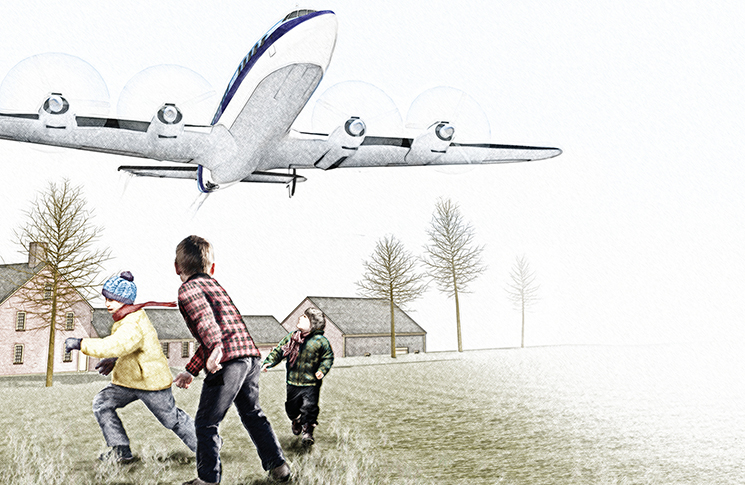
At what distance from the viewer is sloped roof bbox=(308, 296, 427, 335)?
34.7 m

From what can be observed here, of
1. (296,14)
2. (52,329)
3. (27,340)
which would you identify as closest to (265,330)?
(27,340)

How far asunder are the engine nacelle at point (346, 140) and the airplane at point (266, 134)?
0.02m

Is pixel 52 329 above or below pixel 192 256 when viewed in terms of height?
below

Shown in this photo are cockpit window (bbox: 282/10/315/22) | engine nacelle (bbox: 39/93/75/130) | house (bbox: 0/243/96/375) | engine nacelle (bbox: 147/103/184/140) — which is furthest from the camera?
house (bbox: 0/243/96/375)

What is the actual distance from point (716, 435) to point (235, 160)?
8.00 metres

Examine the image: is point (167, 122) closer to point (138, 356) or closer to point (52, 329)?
point (138, 356)

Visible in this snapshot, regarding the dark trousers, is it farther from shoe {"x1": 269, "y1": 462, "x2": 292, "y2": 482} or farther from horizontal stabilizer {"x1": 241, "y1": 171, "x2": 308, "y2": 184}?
horizontal stabilizer {"x1": 241, "y1": 171, "x2": 308, "y2": 184}

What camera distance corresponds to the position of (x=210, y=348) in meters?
4.15

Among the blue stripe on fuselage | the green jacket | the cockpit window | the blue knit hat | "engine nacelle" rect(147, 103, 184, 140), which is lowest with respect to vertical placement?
the green jacket

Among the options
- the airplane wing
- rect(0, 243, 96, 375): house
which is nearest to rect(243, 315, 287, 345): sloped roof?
rect(0, 243, 96, 375): house

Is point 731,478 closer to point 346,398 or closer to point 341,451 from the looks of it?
point 341,451

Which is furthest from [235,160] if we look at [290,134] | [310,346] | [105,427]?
[105,427]

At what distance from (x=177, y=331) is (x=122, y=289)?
1100 inches

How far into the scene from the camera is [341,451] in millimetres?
5922
